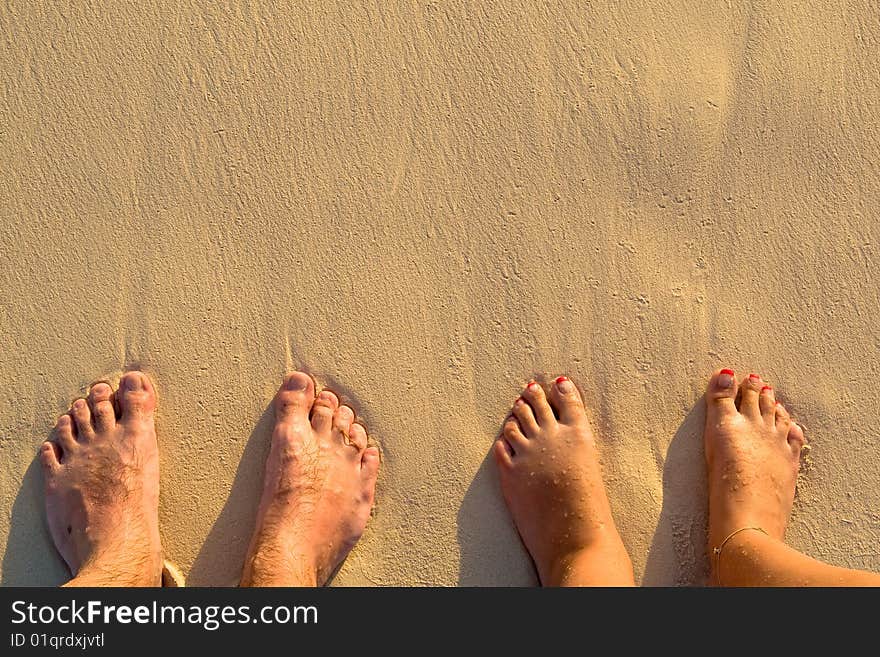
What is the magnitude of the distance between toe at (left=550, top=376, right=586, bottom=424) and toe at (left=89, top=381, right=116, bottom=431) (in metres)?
1.24

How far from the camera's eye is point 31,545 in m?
2.34

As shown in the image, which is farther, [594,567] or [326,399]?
[326,399]

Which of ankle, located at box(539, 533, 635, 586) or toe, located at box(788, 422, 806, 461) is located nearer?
ankle, located at box(539, 533, 635, 586)

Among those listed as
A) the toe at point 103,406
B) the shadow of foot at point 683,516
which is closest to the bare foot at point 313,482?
the toe at point 103,406

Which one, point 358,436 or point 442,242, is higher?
point 442,242

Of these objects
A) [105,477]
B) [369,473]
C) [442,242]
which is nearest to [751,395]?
[442,242]

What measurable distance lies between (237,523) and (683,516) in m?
1.24

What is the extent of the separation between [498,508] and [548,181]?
926 millimetres

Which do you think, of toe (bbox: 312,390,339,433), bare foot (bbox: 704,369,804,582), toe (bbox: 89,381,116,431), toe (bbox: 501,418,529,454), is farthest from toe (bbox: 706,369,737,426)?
toe (bbox: 89,381,116,431)

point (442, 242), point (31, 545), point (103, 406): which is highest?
point (442, 242)

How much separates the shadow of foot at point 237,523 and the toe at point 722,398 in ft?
4.05

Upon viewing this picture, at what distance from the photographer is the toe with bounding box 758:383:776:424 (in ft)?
7.89

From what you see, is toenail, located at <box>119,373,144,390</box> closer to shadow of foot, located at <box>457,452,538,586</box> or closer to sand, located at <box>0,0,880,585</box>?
sand, located at <box>0,0,880,585</box>

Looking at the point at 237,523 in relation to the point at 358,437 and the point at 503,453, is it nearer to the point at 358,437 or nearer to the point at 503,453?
the point at 358,437
